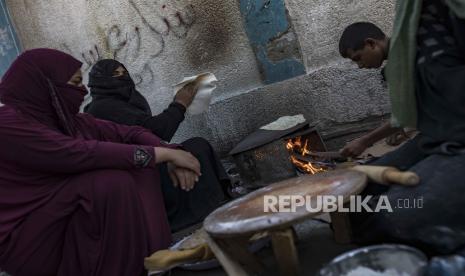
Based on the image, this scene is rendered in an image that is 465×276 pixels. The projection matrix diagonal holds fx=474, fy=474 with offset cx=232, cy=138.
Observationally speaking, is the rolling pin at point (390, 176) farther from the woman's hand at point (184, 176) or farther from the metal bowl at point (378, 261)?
the woman's hand at point (184, 176)

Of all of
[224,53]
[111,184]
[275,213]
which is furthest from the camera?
[224,53]

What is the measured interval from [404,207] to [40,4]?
5341mm

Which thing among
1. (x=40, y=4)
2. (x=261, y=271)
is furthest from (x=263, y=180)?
(x=40, y=4)

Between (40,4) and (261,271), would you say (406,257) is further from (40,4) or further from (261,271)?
(40,4)

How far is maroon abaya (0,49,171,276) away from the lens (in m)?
2.51

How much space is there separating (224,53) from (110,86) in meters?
1.37

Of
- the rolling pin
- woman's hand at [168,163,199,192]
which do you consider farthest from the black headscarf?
the rolling pin

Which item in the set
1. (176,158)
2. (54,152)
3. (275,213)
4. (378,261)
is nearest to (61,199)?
(54,152)

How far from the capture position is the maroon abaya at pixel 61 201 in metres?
2.51

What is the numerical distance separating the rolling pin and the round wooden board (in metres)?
0.04

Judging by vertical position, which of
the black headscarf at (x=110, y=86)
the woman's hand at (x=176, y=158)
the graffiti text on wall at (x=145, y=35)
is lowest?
the woman's hand at (x=176, y=158)

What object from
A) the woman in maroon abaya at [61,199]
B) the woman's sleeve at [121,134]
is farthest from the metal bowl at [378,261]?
the woman's sleeve at [121,134]

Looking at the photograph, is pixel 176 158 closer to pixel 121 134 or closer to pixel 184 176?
pixel 184 176

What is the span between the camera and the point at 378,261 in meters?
1.77
